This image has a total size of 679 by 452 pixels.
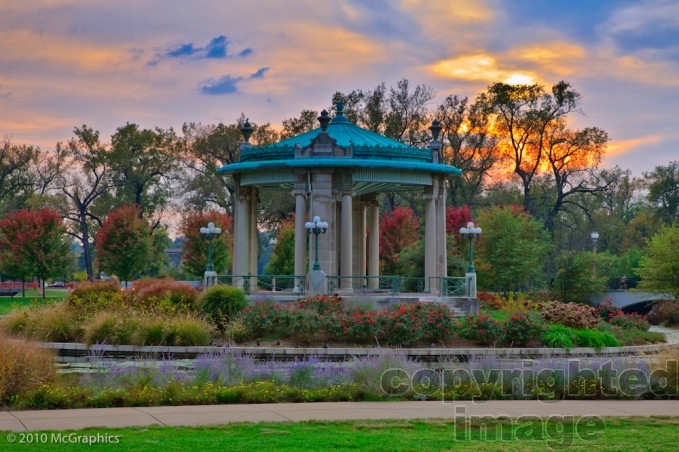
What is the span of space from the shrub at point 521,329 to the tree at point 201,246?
33.8m

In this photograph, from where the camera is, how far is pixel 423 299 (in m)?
30.4

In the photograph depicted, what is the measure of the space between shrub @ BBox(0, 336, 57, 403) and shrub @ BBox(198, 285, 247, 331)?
33.7ft

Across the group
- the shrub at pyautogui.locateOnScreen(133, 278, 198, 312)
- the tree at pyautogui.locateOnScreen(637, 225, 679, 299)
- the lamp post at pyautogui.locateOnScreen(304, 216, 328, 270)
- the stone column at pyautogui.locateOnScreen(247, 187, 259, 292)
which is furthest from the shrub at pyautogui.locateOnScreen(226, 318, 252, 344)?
the tree at pyautogui.locateOnScreen(637, 225, 679, 299)

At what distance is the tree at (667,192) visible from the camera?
7394 centimetres

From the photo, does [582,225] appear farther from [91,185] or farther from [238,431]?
[238,431]

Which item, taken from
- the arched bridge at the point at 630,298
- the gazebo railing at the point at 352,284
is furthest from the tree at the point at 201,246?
the arched bridge at the point at 630,298

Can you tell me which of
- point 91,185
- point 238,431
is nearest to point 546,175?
point 91,185

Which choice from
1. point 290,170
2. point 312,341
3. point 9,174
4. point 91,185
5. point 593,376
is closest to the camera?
point 593,376

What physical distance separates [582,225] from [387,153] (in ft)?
217

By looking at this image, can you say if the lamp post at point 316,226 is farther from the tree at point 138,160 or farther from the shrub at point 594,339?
the tree at point 138,160

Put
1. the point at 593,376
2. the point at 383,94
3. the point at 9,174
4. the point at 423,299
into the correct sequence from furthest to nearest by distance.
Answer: the point at 9,174 < the point at 383,94 < the point at 423,299 < the point at 593,376

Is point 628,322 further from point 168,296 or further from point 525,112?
point 525,112

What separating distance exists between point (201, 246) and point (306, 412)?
4418 cm

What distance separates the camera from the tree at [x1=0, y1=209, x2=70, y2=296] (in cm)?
5325
